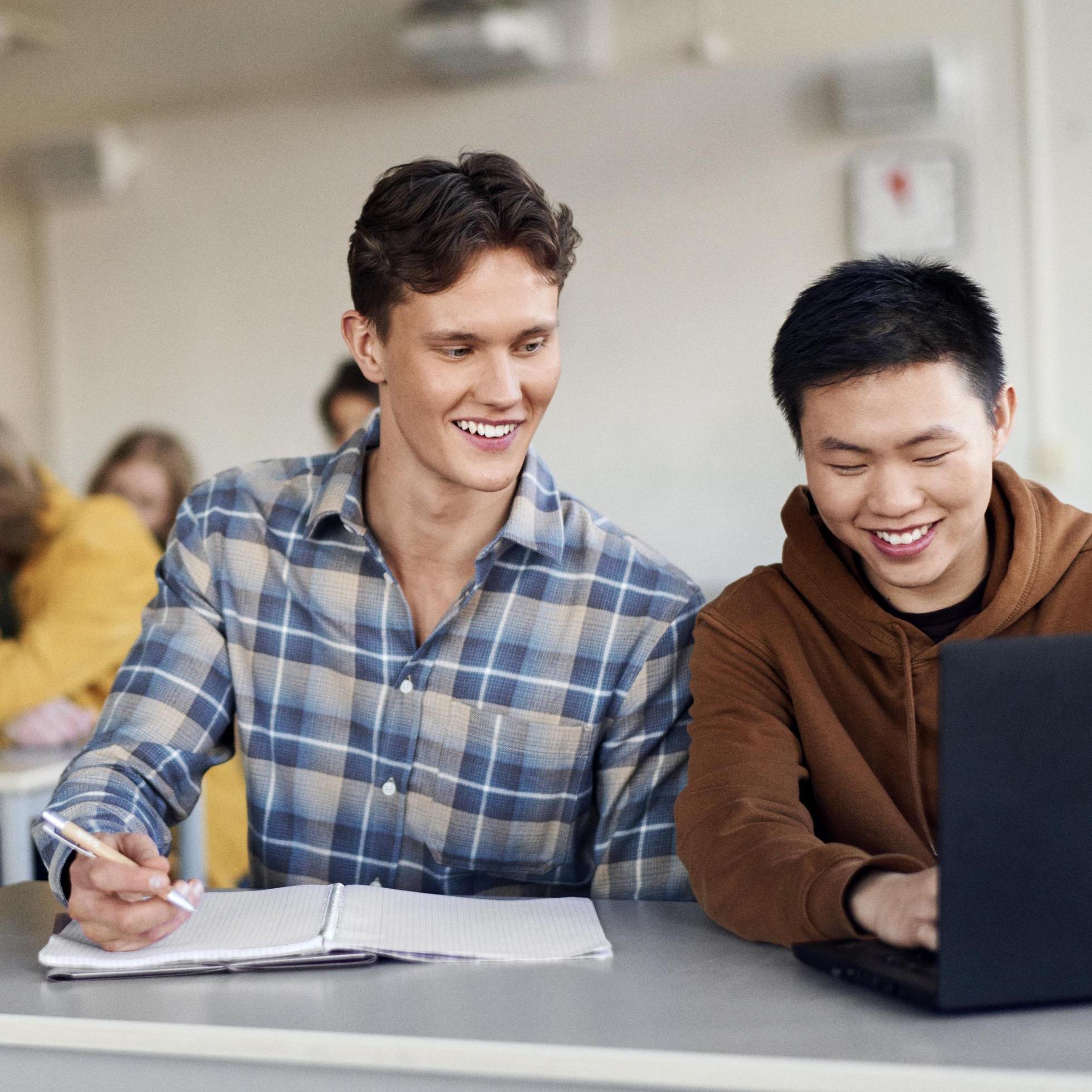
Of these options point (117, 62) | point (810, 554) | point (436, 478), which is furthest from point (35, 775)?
point (117, 62)

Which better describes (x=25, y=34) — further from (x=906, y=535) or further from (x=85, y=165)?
(x=906, y=535)

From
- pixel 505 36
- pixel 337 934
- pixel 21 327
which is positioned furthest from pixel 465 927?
pixel 21 327

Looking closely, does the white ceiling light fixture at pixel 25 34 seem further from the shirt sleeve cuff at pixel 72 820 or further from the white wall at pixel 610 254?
the shirt sleeve cuff at pixel 72 820

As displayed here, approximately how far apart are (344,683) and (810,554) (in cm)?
53

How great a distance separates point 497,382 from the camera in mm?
1409

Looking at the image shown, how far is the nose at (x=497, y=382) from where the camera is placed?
1.41 m

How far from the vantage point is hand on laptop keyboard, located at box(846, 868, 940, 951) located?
957 mm

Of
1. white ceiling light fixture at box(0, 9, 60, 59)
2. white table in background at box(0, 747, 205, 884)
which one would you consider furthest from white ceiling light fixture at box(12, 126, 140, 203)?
white table in background at box(0, 747, 205, 884)

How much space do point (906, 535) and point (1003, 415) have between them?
0.53 feet

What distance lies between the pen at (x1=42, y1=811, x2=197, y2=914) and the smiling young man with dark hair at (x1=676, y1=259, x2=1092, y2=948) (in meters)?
0.43

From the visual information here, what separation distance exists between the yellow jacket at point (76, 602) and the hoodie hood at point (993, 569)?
1.59m

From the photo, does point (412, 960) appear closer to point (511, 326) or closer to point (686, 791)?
point (686, 791)

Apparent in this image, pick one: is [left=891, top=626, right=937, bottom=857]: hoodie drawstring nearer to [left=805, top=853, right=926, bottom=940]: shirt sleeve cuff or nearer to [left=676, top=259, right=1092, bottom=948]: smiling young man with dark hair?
[left=676, top=259, right=1092, bottom=948]: smiling young man with dark hair

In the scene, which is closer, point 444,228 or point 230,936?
point 230,936
